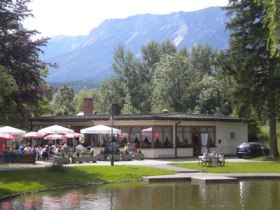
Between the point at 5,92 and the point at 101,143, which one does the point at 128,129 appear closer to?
the point at 101,143

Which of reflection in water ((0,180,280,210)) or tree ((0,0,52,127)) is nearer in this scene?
reflection in water ((0,180,280,210))

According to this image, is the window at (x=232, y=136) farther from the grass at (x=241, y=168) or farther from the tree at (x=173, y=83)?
the tree at (x=173, y=83)

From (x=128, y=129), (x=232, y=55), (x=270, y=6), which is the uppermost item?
(x=232, y=55)

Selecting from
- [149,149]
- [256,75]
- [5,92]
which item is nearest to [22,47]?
[5,92]

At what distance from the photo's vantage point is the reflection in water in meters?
18.1

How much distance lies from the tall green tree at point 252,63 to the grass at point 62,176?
43.1ft

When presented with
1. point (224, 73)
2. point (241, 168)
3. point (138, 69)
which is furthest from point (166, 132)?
point (138, 69)

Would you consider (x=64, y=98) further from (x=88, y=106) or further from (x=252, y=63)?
(x=252, y=63)

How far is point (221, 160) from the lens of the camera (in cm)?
3425

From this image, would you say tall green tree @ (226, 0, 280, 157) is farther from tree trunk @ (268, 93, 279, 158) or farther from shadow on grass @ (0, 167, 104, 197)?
shadow on grass @ (0, 167, 104, 197)

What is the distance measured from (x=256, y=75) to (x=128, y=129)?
11059mm

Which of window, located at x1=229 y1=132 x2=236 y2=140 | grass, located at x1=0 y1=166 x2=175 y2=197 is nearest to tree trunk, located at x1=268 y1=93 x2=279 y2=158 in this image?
window, located at x1=229 y1=132 x2=236 y2=140

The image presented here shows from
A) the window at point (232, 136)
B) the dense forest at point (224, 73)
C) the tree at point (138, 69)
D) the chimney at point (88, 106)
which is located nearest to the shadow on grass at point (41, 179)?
the dense forest at point (224, 73)

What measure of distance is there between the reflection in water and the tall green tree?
51.1ft
